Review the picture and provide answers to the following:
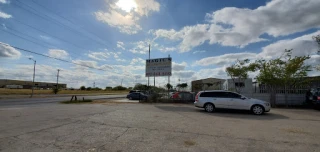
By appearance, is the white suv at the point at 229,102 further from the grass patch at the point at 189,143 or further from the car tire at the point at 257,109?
the grass patch at the point at 189,143

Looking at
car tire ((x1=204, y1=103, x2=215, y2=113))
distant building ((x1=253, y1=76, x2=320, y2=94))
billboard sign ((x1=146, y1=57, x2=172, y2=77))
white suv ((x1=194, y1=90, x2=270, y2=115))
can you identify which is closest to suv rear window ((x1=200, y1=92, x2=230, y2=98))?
white suv ((x1=194, y1=90, x2=270, y2=115))

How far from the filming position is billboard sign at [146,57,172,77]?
72.4ft

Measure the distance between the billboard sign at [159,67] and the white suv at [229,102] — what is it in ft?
31.2

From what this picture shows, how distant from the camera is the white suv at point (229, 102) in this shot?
11.5 m

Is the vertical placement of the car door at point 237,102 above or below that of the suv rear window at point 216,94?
below

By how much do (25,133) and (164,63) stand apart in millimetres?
17332

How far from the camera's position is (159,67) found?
73.6 feet

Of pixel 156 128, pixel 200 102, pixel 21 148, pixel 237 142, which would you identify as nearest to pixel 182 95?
pixel 200 102

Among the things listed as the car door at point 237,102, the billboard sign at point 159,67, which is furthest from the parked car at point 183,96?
the car door at point 237,102

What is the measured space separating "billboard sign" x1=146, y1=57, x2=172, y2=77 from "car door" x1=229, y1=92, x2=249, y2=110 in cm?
1068

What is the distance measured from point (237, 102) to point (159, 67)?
12.1m

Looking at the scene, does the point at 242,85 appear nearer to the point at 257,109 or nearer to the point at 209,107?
the point at 257,109

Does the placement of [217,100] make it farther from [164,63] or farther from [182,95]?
[164,63]

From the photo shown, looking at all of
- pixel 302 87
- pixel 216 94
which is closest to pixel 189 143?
pixel 216 94
